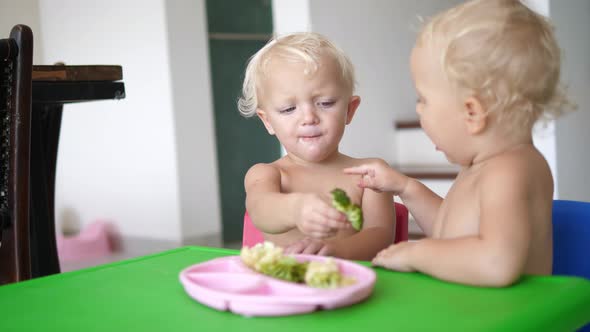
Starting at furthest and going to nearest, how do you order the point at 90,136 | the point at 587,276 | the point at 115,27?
1. the point at 90,136
2. the point at 115,27
3. the point at 587,276

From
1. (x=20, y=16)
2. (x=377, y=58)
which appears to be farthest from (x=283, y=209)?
(x=20, y=16)

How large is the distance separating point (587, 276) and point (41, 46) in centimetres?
485

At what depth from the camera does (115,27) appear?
4.56 metres

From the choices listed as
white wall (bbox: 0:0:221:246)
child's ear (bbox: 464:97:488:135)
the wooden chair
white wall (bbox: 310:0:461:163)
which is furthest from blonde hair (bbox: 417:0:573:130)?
white wall (bbox: 0:0:221:246)

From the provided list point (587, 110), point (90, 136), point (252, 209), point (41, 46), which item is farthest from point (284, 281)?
point (41, 46)

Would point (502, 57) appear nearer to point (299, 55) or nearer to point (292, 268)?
point (292, 268)

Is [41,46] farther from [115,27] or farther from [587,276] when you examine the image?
[587,276]

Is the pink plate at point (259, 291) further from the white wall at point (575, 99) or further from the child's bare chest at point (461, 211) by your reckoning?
the white wall at point (575, 99)

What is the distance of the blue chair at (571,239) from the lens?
1.08 m

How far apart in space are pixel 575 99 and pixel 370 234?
2318 millimetres

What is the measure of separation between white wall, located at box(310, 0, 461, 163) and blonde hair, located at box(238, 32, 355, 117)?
2.51 metres

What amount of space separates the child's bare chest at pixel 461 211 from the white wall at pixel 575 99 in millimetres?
2376

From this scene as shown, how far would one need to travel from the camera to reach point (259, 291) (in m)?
0.72

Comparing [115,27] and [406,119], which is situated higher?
[115,27]
